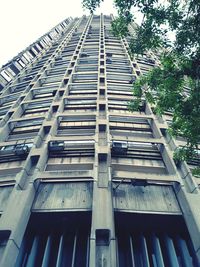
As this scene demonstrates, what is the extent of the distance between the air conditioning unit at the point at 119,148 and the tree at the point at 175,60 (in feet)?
12.1

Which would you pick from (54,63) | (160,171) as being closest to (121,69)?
(54,63)

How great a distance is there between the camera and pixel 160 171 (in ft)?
38.1

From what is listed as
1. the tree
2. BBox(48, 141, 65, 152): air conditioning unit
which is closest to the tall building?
BBox(48, 141, 65, 152): air conditioning unit

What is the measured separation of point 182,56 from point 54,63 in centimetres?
→ 2357

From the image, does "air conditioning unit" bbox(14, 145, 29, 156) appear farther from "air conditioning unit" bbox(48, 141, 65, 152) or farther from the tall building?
"air conditioning unit" bbox(48, 141, 65, 152)

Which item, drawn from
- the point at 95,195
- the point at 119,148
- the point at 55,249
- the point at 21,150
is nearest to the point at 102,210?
the point at 95,195

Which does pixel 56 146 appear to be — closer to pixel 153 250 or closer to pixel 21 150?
pixel 21 150

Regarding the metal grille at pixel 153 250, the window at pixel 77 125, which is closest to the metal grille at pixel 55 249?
the metal grille at pixel 153 250

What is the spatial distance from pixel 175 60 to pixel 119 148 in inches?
215

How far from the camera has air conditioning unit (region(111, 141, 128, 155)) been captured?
40.4ft

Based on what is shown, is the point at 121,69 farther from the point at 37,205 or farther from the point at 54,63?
the point at 37,205

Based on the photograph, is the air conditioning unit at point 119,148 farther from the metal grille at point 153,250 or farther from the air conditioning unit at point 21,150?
the air conditioning unit at point 21,150

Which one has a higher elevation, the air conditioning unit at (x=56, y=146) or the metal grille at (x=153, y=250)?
the air conditioning unit at (x=56, y=146)

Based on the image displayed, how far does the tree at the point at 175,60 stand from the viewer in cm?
769
